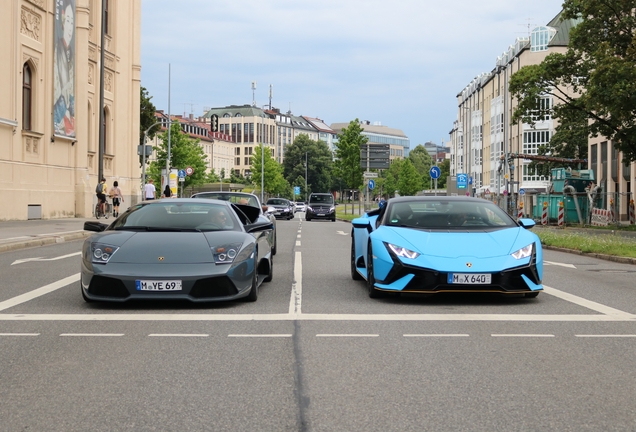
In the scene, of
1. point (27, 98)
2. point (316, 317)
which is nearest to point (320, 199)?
point (27, 98)

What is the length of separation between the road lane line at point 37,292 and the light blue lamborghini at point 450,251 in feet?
13.4

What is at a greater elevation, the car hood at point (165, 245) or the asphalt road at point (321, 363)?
the car hood at point (165, 245)

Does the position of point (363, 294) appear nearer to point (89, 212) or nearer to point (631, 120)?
point (631, 120)

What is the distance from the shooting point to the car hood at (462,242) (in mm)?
9617

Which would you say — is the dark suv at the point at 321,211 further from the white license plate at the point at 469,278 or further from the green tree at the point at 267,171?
the green tree at the point at 267,171

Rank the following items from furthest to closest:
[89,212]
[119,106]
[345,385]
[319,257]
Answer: [119,106] < [89,212] < [319,257] < [345,385]

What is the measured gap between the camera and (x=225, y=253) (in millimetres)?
9336

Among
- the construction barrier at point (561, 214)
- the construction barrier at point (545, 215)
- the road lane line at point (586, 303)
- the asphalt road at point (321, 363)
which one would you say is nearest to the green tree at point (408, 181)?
the construction barrier at point (545, 215)

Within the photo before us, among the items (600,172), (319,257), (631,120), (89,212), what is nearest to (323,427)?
(319,257)

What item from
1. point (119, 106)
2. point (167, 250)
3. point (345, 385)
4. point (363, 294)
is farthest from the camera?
point (119, 106)

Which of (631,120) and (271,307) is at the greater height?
(631,120)

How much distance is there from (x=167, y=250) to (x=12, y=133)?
2549cm

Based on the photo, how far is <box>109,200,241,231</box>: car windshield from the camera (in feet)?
33.2

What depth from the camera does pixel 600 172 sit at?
2297 inches
